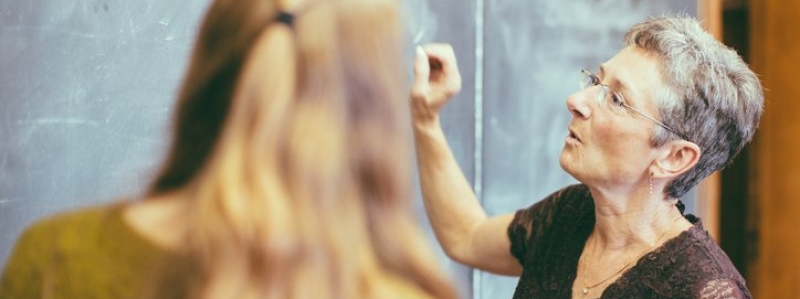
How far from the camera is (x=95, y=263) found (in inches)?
40.9

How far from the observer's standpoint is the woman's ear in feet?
6.88

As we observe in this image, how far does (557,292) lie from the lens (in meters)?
2.20

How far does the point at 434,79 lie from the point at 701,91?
1.60 ft

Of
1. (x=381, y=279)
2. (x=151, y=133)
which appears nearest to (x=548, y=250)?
(x=151, y=133)

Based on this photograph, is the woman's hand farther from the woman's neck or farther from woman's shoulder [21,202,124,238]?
woman's shoulder [21,202,124,238]

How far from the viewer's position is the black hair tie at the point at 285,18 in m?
1.03

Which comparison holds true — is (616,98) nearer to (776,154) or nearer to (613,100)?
(613,100)

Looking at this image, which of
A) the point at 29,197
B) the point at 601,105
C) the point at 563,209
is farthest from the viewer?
the point at 563,209

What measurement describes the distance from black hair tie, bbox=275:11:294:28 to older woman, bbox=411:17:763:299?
1.00m

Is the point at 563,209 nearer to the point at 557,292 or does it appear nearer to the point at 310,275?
the point at 557,292

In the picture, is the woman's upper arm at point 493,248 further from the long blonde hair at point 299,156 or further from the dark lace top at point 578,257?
the long blonde hair at point 299,156

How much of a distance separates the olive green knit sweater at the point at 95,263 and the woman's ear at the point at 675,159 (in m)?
1.27

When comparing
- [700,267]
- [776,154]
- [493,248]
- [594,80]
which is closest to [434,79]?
[594,80]

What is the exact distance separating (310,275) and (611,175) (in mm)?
1198
